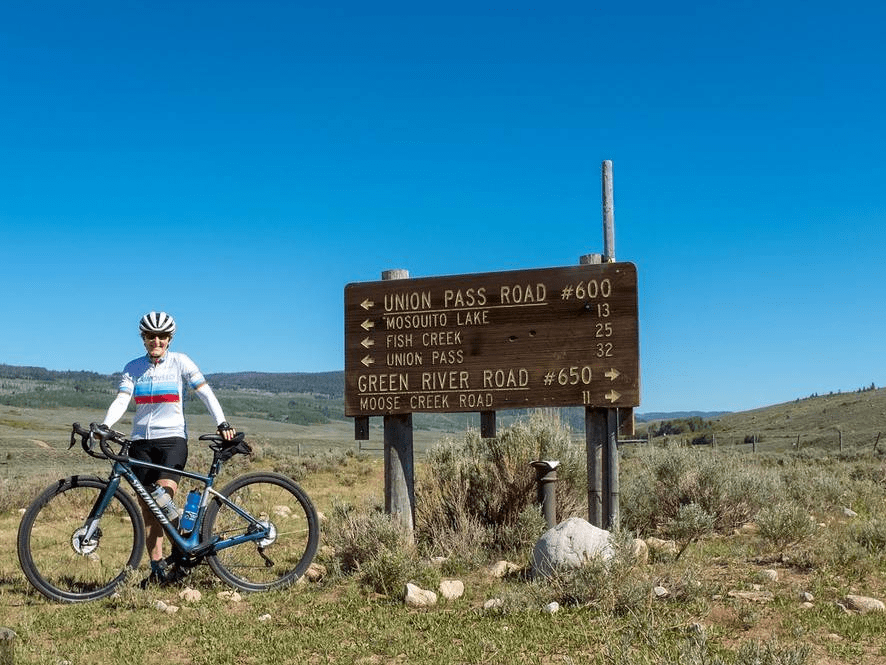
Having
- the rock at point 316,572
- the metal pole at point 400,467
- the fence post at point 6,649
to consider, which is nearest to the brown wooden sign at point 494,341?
the metal pole at point 400,467

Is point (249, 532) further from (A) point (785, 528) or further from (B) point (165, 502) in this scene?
(A) point (785, 528)

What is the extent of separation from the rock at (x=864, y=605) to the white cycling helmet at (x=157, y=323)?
19.1 ft

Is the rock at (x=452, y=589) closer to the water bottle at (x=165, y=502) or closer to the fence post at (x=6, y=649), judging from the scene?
the water bottle at (x=165, y=502)

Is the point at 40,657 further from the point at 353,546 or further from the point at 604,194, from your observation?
the point at 604,194

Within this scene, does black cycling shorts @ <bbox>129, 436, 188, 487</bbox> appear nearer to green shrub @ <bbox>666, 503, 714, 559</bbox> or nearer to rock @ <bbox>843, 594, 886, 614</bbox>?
green shrub @ <bbox>666, 503, 714, 559</bbox>

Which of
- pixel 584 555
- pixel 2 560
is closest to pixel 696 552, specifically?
pixel 584 555

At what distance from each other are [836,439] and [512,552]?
142 feet

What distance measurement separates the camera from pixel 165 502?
6.66 meters

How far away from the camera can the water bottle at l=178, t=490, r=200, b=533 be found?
22.1 ft

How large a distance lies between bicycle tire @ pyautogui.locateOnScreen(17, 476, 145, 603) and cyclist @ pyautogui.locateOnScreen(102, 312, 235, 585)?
244 mm

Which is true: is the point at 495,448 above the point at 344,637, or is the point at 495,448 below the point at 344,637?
above

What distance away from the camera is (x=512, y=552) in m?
7.90

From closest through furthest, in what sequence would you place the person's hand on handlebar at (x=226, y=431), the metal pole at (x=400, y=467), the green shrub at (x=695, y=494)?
the person's hand on handlebar at (x=226, y=431) → the metal pole at (x=400, y=467) → the green shrub at (x=695, y=494)

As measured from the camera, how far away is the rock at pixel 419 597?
6.13 meters
